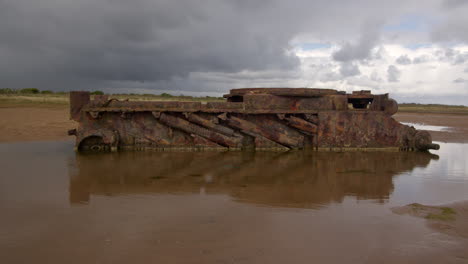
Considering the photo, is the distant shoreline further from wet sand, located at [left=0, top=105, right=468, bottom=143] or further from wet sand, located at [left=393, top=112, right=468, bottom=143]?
wet sand, located at [left=393, top=112, right=468, bottom=143]

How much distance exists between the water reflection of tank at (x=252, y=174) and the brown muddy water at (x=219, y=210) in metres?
0.02

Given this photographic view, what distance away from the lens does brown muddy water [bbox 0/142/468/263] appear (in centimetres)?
263

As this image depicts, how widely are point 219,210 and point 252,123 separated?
4930 mm

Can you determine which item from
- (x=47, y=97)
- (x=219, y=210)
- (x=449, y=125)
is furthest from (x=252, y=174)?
(x=47, y=97)

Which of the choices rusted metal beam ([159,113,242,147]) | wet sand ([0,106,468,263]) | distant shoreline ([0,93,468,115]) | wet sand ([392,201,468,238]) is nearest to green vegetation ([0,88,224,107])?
distant shoreline ([0,93,468,115])

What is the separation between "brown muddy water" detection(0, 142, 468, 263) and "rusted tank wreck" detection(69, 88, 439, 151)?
1450 mm

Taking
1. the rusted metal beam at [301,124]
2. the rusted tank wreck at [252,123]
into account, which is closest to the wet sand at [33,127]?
the rusted tank wreck at [252,123]

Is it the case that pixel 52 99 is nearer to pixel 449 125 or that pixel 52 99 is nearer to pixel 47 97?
pixel 47 97

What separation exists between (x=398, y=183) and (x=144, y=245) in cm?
431

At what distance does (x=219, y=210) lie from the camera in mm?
3695

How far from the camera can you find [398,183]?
5.25m

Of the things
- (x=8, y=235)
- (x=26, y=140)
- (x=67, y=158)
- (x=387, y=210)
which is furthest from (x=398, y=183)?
(x=26, y=140)

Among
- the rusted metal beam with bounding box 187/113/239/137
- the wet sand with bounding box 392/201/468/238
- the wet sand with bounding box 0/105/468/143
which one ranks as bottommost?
the wet sand with bounding box 392/201/468/238

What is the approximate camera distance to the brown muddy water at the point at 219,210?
263cm
